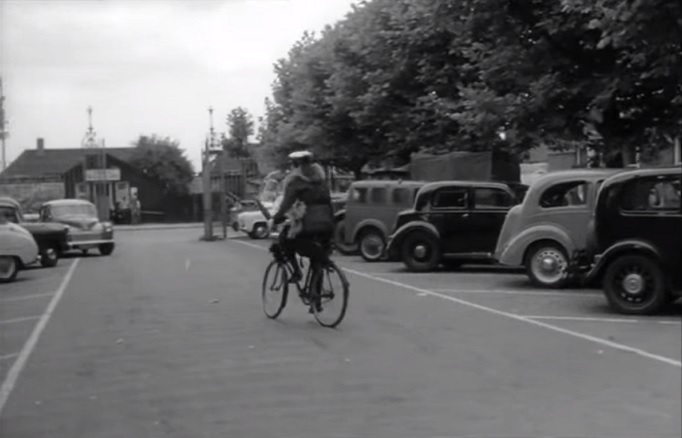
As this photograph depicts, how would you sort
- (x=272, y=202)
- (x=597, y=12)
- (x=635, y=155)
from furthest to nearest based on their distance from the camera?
(x=635, y=155), (x=597, y=12), (x=272, y=202)

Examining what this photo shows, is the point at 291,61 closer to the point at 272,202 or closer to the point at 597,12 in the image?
the point at 272,202

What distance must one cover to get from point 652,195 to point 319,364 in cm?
144

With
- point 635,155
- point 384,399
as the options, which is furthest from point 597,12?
point 384,399

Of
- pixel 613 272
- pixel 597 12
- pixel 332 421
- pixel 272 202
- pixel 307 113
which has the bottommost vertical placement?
pixel 332 421

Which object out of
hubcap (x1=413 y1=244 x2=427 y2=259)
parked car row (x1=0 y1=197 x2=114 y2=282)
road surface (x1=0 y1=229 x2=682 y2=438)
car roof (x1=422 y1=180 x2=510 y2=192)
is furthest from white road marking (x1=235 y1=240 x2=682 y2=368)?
parked car row (x1=0 y1=197 x2=114 y2=282)

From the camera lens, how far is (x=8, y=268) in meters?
10.3

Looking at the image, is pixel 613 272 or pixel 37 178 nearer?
pixel 37 178

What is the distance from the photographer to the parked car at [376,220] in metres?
6.26

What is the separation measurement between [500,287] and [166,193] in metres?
3.78

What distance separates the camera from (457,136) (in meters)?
7.55

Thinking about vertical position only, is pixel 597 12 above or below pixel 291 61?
above

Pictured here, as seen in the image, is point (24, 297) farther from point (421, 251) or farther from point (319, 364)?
point (319, 364)

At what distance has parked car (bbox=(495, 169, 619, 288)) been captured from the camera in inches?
252

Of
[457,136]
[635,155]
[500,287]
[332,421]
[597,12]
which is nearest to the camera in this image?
[332,421]
